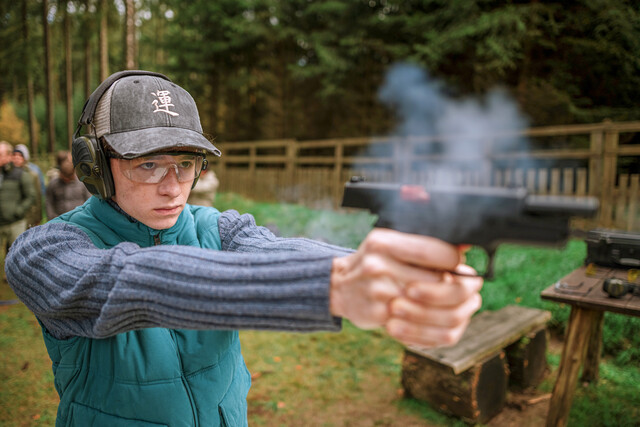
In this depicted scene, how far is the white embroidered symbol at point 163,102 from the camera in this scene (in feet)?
4.27

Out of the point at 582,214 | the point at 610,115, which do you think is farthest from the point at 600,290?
the point at 610,115

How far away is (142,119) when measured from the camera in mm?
1262

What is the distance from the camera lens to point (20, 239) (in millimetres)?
1223

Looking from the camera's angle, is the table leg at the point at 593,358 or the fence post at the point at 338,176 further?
the fence post at the point at 338,176

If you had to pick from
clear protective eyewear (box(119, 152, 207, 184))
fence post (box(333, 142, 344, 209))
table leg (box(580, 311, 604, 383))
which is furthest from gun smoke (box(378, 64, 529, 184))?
clear protective eyewear (box(119, 152, 207, 184))

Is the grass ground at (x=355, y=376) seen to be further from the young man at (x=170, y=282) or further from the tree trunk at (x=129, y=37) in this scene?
the tree trunk at (x=129, y=37)

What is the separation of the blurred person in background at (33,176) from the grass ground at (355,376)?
3.60 ft

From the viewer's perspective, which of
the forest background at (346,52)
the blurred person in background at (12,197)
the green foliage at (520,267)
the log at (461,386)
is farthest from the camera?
the forest background at (346,52)

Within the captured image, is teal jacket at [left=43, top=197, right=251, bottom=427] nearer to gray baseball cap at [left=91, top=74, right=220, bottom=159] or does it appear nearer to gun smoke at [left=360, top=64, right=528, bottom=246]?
gray baseball cap at [left=91, top=74, right=220, bottom=159]

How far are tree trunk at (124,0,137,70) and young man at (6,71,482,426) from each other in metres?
7.30

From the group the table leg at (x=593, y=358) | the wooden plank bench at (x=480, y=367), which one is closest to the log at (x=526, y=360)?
the wooden plank bench at (x=480, y=367)

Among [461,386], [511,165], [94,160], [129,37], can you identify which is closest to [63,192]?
[129,37]

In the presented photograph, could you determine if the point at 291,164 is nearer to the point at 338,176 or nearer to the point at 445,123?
the point at 338,176

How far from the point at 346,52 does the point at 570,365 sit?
11.6 meters
